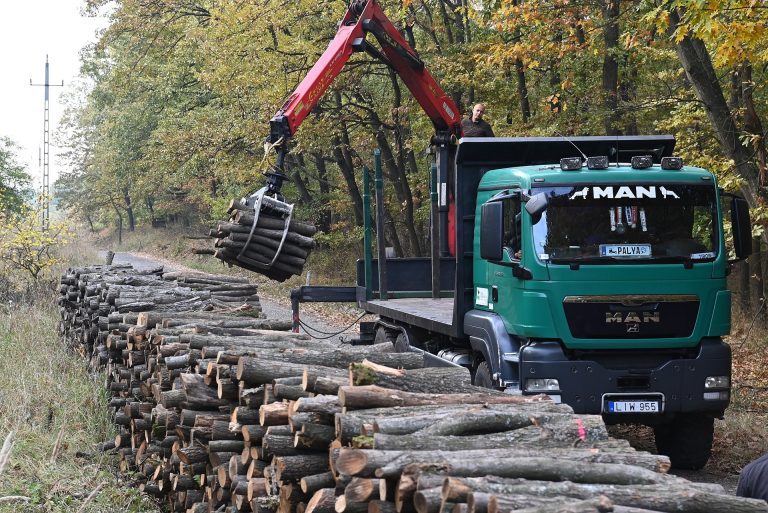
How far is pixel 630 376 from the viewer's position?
927 centimetres

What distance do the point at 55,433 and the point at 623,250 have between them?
262 inches

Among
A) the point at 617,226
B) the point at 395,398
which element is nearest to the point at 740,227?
the point at 617,226

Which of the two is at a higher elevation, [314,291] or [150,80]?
[150,80]

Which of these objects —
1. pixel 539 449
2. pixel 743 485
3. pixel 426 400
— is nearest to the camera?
pixel 743 485

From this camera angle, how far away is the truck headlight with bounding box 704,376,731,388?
368 inches

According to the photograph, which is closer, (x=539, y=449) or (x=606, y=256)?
(x=539, y=449)

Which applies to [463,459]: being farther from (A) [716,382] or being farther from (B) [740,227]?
(B) [740,227]

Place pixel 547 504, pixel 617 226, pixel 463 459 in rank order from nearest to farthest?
1. pixel 547 504
2. pixel 463 459
3. pixel 617 226

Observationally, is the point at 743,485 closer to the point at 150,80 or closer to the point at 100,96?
the point at 150,80

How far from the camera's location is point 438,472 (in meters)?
4.43

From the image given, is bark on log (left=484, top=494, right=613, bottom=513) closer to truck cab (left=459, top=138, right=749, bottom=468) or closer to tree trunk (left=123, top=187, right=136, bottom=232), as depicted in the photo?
truck cab (left=459, top=138, right=749, bottom=468)

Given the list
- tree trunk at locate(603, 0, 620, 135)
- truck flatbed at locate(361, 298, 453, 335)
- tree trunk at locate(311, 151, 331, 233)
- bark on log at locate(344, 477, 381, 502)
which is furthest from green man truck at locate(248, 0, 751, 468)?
tree trunk at locate(311, 151, 331, 233)

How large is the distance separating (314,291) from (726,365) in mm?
7048

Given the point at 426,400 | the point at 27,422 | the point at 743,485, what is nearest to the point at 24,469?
the point at 27,422
